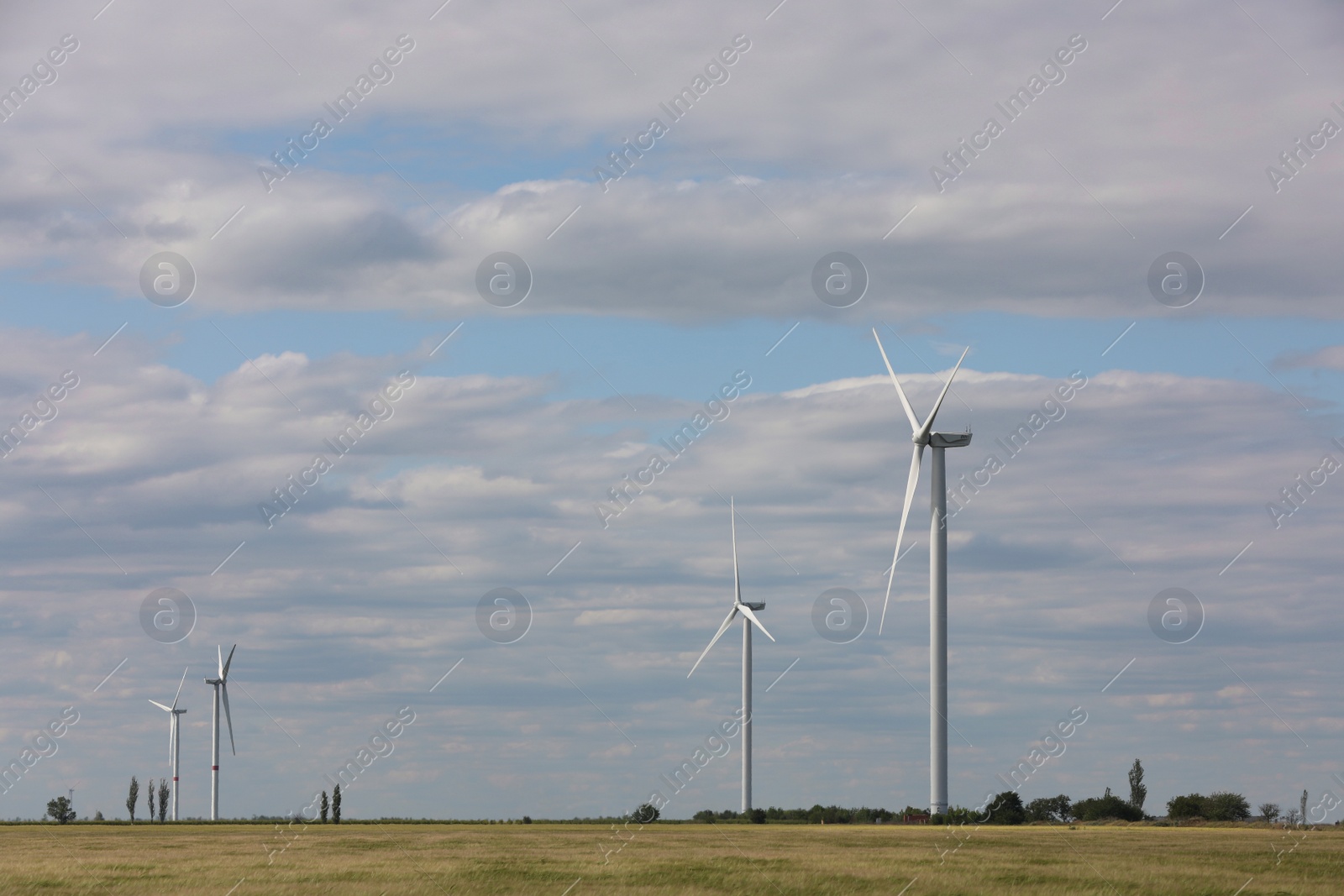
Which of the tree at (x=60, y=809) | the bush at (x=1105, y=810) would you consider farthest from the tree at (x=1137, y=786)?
the tree at (x=60, y=809)

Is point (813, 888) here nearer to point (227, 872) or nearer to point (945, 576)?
point (227, 872)

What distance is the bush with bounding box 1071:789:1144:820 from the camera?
5118 inches

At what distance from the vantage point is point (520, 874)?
59625 mm

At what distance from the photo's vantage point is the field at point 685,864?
179 ft

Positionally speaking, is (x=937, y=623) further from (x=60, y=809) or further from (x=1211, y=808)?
(x=60, y=809)

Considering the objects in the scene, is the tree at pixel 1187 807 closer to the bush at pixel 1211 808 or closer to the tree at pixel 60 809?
the bush at pixel 1211 808

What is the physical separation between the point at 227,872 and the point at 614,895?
721 inches

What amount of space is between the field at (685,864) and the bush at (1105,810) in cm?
3969

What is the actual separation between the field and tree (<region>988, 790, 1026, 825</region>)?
22.8 m

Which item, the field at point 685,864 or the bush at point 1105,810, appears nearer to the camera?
the field at point 685,864

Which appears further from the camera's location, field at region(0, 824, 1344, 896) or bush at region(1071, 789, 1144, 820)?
bush at region(1071, 789, 1144, 820)

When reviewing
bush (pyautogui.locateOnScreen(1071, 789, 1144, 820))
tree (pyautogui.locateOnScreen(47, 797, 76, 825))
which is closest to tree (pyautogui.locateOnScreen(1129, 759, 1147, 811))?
bush (pyautogui.locateOnScreen(1071, 789, 1144, 820))

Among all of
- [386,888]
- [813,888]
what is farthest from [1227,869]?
[386,888]

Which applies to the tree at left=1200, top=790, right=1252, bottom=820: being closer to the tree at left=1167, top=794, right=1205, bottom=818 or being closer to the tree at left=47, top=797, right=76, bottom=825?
the tree at left=1167, top=794, right=1205, bottom=818
